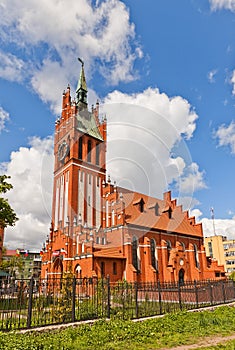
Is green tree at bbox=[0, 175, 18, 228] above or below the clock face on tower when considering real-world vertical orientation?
below

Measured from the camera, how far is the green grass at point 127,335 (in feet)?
27.9

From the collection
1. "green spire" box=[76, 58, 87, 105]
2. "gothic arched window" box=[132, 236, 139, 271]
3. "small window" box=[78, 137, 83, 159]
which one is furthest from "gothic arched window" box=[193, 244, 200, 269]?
"green spire" box=[76, 58, 87, 105]

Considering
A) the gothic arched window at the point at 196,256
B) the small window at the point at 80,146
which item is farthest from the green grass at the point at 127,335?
the gothic arched window at the point at 196,256

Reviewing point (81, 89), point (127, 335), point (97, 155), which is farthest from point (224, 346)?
point (81, 89)

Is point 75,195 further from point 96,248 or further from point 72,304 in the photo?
point 72,304

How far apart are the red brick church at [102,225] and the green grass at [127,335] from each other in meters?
15.8

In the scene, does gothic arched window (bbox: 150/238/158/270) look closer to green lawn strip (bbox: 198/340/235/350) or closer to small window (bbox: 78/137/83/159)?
small window (bbox: 78/137/83/159)

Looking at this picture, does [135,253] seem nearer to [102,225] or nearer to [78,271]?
[102,225]

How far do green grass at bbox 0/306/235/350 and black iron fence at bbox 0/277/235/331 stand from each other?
118cm

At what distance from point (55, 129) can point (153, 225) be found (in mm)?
21084

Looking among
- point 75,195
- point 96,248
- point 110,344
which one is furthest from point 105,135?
point 110,344

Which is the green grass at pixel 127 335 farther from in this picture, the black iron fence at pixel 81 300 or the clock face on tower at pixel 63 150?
the clock face on tower at pixel 63 150

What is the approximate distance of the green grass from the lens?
27.9ft

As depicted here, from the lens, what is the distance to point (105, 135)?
141 ft
